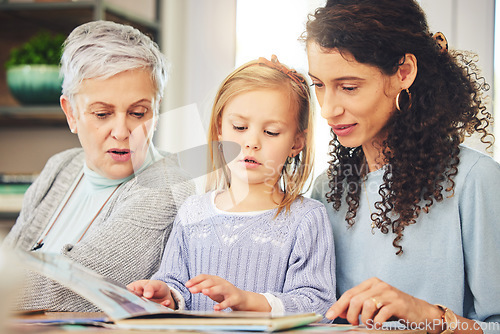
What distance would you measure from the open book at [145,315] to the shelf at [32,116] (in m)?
1.03

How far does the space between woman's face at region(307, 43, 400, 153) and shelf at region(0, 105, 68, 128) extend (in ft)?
2.95

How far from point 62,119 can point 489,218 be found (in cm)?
128

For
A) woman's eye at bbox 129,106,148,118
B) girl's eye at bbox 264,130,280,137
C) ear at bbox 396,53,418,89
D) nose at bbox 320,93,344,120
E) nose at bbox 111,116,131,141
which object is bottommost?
nose at bbox 111,116,131,141

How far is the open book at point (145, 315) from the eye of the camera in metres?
0.59

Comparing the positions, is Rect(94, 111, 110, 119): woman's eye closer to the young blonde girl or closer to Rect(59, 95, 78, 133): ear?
Rect(59, 95, 78, 133): ear

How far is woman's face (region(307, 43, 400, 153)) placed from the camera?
983 millimetres

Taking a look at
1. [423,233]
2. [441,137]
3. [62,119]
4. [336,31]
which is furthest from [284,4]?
[62,119]

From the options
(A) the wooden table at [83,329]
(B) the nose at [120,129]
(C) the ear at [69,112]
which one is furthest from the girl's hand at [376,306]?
(C) the ear at [69,112]

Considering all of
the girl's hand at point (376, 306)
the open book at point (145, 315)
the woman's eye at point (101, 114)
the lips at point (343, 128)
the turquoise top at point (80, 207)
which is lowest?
the turquoise top at point (80, 207)

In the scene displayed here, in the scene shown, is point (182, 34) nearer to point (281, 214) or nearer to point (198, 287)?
point (281, 214)

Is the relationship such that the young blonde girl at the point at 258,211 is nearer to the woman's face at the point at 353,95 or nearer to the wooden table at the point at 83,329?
the woman's face at the point at 353,95

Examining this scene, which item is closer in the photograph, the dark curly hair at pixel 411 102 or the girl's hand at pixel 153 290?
the girl's hand at pixel 153 290

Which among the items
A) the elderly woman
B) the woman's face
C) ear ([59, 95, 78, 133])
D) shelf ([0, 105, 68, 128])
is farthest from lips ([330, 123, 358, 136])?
shelf ([0, 105, 68, 128])

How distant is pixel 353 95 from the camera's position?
99 cm
